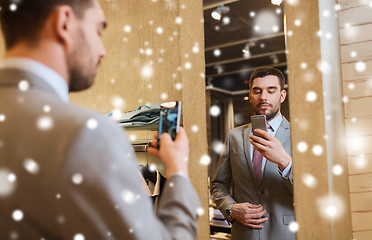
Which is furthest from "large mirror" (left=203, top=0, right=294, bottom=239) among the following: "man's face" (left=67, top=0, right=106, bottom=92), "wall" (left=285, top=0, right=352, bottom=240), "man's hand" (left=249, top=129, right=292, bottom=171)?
"man's face" (left=67, top=0, right=106, bottom=92)

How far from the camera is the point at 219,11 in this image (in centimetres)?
141

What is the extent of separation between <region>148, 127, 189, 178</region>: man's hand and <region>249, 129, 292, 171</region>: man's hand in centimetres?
55

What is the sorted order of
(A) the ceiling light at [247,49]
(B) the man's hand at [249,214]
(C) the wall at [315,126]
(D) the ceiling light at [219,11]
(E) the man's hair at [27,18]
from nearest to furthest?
(E) the man's hair at [27,18], (C) the wall at [315,126], (B) the man's hand at [249,214], (D) the ceiling light at [219,11], (A) the ceiling light at [247,49]

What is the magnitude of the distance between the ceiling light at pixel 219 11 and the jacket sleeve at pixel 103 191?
108 cm

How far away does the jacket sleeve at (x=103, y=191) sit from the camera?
0.45 m

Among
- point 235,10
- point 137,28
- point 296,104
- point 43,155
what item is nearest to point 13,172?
point 43,155

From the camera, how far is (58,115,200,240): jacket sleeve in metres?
0.45

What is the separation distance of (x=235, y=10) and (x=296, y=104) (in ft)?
2.49

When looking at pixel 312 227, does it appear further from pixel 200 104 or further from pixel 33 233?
pixel 33 233

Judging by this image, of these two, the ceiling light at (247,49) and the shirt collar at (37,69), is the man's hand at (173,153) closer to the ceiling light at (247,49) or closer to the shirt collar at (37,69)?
the shirt collar at (37,69)

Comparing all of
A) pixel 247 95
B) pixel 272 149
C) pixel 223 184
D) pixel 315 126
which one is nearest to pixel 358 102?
pixel 315 126

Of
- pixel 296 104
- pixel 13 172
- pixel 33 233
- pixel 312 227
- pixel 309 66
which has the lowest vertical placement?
pixel 312 227

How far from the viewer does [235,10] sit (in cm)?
148

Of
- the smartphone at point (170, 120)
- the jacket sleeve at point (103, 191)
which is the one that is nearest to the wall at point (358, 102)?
the smartphone at point (170, 120)
